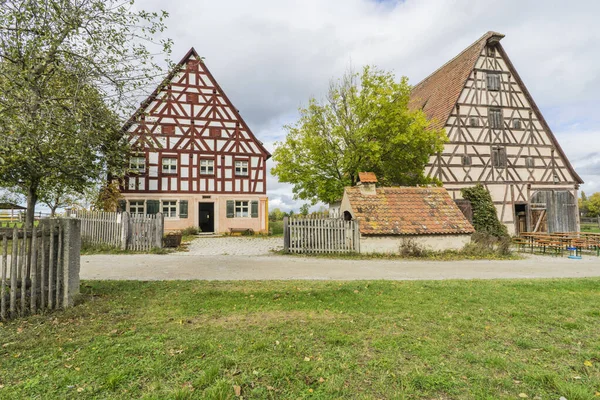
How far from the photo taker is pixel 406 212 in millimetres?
13531

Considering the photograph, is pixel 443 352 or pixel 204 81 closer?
pixel 443 352

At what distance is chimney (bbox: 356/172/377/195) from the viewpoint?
13.9 meters

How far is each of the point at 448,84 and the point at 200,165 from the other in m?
20.2

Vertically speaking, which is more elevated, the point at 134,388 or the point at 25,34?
the point at 25,34

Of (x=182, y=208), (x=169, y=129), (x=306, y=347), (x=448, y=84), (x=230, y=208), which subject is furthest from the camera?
(x=230, y=208)

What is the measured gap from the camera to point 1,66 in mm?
4945

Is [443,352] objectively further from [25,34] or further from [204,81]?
[204,81]

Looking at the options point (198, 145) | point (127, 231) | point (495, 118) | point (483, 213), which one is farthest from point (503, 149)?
point (127, 231)

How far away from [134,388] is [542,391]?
3.73 meters

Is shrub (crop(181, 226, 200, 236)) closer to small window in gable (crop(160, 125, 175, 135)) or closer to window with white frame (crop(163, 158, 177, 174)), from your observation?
window with white frame (crop(163, 158, 177, 174))

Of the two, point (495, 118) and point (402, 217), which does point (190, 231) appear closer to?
point (402, 217)

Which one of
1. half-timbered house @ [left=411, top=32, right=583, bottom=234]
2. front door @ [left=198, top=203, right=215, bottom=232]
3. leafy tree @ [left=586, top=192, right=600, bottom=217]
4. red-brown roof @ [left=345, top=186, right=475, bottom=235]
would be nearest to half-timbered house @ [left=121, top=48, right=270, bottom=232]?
front door @ [left=198, top=203, right=215, bottom=232]

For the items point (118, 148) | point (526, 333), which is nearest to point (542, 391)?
point (526, 333)

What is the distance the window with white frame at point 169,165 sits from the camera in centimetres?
2378
